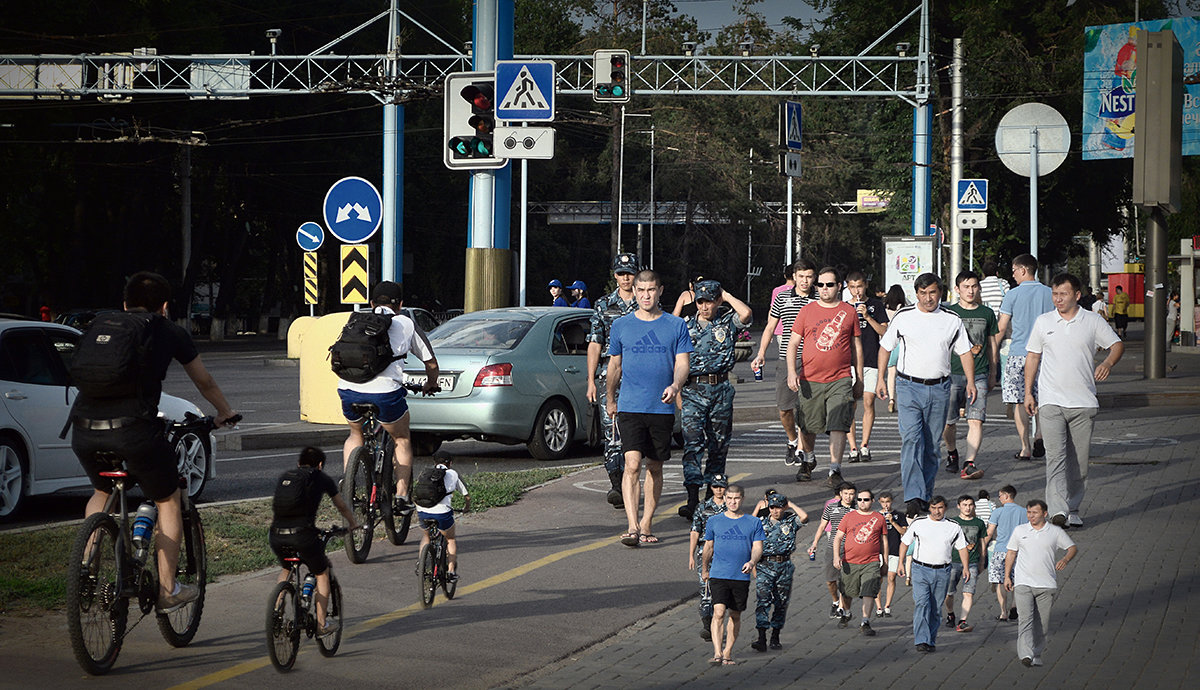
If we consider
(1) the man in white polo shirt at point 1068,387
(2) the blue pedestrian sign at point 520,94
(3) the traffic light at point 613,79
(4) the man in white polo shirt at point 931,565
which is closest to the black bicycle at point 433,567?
(4) the man in white polo shirt at point 931,565

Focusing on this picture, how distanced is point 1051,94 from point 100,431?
42131mm

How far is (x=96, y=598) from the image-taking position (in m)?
6.59

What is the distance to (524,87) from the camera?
16.4 meters

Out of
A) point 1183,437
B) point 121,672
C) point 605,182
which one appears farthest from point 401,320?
point 605,182

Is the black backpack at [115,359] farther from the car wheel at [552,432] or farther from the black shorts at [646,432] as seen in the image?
the car wheel at [552,432]

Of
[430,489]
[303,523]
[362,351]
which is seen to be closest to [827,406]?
[362,351]

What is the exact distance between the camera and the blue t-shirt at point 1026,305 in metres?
14.1

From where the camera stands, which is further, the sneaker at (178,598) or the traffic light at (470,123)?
the traffic light at (470,123)

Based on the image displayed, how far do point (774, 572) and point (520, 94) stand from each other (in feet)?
33.5

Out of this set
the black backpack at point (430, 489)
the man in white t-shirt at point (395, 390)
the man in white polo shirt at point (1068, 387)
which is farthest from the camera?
the man in white polo shirt at point (1068, 387)

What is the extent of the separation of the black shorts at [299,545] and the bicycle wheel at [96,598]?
741mm

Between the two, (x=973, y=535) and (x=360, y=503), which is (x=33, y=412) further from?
(x=973, y=535)

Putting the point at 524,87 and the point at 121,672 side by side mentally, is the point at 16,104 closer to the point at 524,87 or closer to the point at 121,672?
the point at 524,87

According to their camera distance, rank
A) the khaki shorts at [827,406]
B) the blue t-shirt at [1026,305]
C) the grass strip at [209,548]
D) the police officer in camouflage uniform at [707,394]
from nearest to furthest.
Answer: the grass strip at [209,548] → the police officer in camouflage uniform at [707,394] → the khaki shorts at [827,406] → the blue t-shirt at [1026,305]
